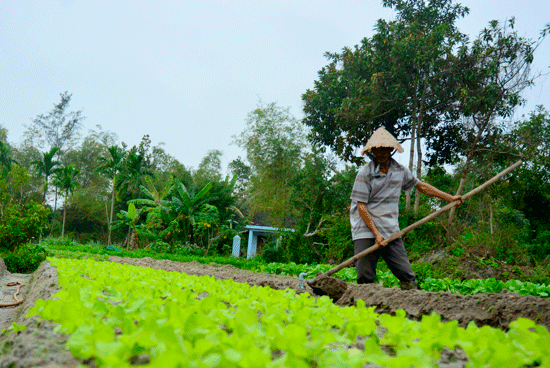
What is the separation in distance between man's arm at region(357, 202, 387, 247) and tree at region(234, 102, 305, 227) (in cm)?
1301

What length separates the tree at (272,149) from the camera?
708 inches

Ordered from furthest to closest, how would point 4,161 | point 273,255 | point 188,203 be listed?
point 4,161
point 188,203
point 273,255

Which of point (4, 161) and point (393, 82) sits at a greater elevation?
point (393, 82)

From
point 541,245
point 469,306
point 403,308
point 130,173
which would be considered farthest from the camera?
point 130,173

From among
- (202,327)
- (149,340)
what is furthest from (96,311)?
(149,340)

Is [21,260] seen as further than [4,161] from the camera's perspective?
No

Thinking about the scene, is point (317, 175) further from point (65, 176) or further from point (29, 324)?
point (65, 176)

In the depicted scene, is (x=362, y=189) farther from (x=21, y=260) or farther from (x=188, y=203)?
(x=188, y=203)

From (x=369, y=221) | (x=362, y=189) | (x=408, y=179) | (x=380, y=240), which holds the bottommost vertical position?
(x=380, y=240)

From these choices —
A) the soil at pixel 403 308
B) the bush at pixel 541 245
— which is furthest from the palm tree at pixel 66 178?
the bush at pixel 541 245

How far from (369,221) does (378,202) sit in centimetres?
26

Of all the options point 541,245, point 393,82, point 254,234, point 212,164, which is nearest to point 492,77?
point 393,82

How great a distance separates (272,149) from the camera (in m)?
18.2

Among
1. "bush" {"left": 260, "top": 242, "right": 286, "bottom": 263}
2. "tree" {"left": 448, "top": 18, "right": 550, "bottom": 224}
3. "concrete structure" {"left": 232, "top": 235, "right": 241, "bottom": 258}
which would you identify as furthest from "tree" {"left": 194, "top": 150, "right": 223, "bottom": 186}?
"tree" {"left": 448, "top": 18, "right": 550, "bottom": 224}
